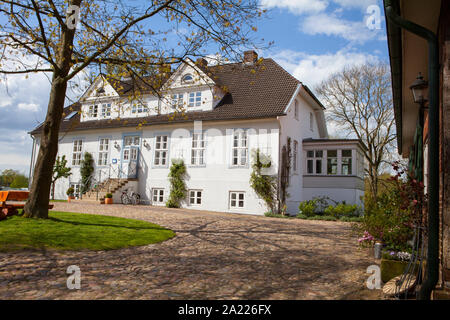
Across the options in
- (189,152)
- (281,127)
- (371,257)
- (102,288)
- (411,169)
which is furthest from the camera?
(189,152)

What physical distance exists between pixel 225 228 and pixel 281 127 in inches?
332

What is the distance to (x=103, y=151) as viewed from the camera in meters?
Result: 23.2

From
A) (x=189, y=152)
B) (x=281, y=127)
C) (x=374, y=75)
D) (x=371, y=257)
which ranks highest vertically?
(x=374, y=75)

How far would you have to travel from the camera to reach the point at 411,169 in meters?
9.87

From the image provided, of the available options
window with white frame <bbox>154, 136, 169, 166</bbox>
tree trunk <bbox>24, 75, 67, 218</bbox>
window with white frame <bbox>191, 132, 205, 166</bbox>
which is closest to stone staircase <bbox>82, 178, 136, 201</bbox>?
window with white frame <bbox>154, 136, 169, 166</bbox>

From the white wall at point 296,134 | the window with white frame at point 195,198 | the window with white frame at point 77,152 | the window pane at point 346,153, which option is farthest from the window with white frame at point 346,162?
the window with white frame at point 77,152

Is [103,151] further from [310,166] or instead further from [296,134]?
[310,166]

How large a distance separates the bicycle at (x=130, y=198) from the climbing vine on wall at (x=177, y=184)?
2.10 m

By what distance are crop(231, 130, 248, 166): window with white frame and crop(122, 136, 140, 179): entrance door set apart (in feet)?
22.7

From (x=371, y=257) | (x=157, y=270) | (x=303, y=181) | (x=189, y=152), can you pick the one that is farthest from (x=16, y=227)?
(x=303, y=181)

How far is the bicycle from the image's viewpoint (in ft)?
65.9

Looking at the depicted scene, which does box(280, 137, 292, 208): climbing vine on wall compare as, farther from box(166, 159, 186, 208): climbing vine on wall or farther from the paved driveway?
the paved driveway

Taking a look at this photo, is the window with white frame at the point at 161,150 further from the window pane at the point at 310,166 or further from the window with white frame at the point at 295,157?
the window pane at the point at 310,166
